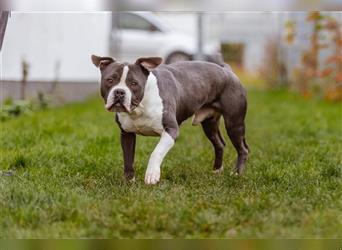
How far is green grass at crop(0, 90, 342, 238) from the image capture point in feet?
13.9

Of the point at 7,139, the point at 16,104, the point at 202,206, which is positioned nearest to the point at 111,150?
the point at 7,139

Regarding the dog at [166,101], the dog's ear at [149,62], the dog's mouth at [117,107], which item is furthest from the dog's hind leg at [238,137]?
the dog's mouth at [117,107]

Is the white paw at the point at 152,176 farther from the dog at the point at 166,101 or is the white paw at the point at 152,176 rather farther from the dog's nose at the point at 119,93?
the dog's nose at the point at 119,93

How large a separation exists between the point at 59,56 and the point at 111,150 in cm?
630

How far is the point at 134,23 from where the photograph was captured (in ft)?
64.0

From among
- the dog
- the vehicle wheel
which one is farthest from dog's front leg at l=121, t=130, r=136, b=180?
the vehicle wheel

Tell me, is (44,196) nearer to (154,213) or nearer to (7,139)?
(154,213)

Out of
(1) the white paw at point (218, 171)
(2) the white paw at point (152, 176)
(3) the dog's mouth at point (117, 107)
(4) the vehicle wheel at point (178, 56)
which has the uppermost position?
(3) the dog's mouth at point (117, 107)

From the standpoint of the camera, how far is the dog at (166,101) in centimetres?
527

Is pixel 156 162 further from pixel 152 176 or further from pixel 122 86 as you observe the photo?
pixel 122 86

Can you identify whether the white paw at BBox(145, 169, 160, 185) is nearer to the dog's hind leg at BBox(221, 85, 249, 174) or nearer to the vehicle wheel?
the dog's hind leg at BBox(221, 85, 249, 174)

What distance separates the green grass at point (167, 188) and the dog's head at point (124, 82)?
0.60 m

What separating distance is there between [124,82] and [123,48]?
1400 cm

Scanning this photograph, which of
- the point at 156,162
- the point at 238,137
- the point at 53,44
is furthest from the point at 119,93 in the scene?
the point at 53,44
